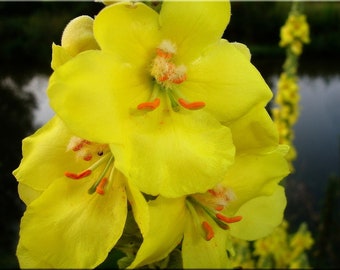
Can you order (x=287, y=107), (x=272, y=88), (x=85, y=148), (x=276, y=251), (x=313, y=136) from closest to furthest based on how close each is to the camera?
(x=85, y=148)
(x=276, y=251)
(x=287, y=107)
(x=313, y=136)
(x=272, y=88)

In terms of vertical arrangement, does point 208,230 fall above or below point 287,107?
above

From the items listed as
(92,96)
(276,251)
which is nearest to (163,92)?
(92,96)

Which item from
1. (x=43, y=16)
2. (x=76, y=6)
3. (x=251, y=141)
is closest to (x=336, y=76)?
(x=76, y=6)

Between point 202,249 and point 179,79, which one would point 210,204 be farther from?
point 179,79

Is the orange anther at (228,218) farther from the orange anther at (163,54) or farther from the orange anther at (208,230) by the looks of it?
the orange anther at (163,54)

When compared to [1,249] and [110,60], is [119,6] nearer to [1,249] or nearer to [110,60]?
[110,60]

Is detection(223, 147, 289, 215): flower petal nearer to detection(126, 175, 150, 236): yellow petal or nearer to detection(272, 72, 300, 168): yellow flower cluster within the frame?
detection(126, 175, 150, 236): yellow petal

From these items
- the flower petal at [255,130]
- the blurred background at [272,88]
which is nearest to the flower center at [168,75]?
the flower petal at [255,130]
